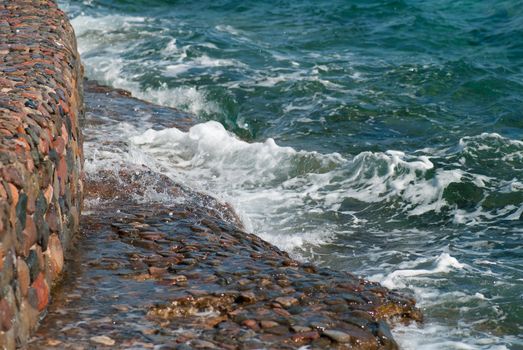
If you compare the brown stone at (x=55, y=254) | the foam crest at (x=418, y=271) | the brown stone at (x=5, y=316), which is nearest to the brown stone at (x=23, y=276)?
the brown stone at (x=5, y=316)

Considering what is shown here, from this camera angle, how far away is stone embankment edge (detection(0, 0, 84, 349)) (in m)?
4.68

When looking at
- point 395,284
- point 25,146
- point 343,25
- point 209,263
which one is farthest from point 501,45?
point 25,146

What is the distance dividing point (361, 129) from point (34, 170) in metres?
7.18

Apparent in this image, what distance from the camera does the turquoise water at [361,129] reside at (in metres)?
7.86

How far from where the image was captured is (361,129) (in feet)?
39.1

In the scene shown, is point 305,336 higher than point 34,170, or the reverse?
point 34,170

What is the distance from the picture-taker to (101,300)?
557cm

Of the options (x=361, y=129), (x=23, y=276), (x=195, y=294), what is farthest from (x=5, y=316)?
(x=361, y=129)

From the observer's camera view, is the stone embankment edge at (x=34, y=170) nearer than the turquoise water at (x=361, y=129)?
Yes

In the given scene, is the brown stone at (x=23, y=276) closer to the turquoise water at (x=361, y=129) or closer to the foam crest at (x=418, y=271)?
the turquoise water at (x=361, y=129)

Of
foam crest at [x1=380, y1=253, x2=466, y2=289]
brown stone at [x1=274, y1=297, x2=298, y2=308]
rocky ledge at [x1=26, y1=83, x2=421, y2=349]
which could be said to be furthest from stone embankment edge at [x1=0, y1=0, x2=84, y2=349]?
foam crest at [x1=380, y1=253, x2=466, y2=289]

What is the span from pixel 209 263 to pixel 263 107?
6734 millimetres

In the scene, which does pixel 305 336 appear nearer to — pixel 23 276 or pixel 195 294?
pixel 195 294

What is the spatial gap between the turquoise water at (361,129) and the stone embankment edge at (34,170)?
1.64 m
